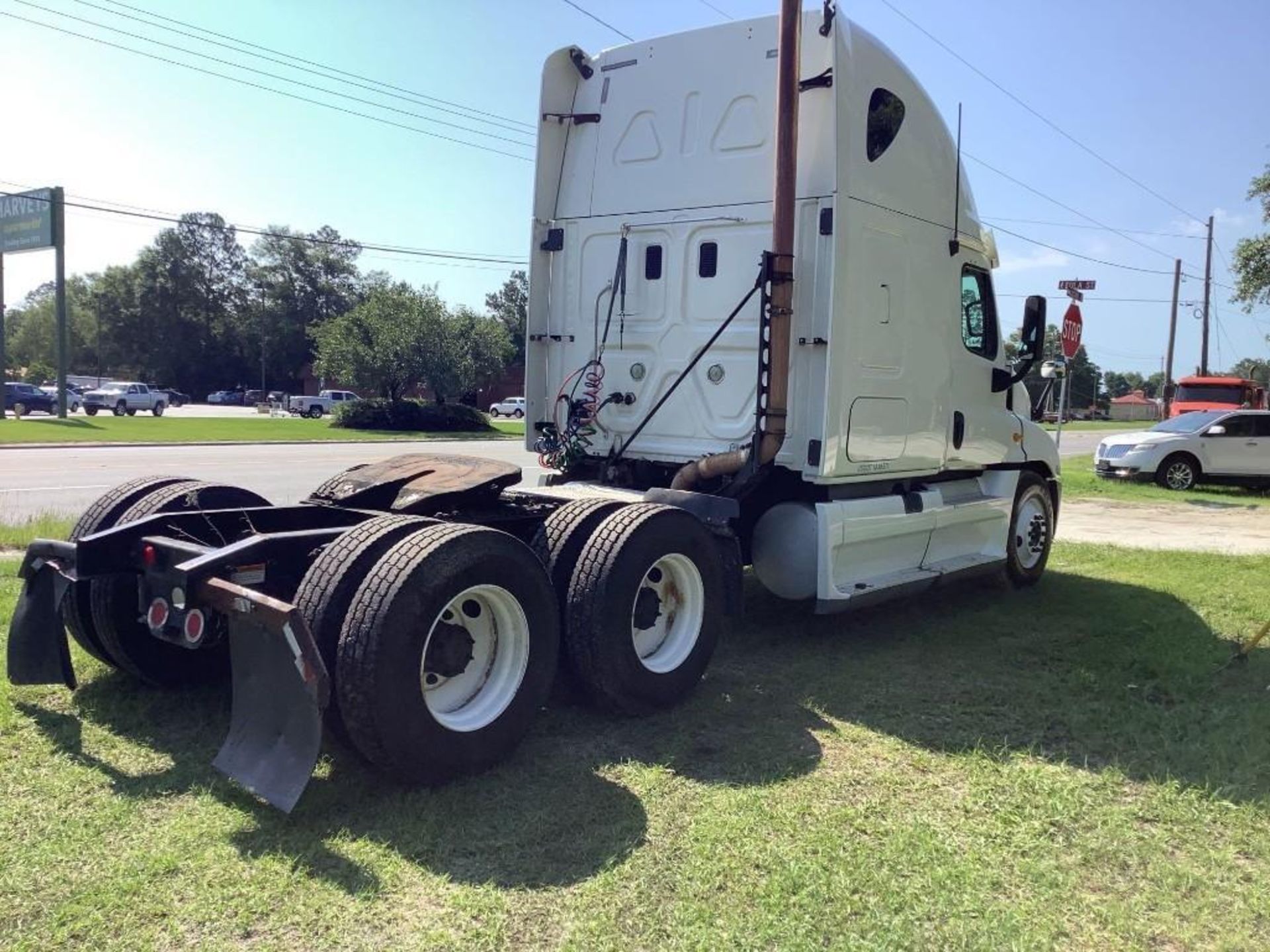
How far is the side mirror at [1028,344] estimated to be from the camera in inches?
305

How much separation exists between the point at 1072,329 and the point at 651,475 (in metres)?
9.89

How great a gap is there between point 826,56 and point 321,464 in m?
17.0

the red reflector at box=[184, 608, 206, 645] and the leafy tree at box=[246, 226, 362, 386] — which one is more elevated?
the leafy tree at box=[246, 226, 362, 386]

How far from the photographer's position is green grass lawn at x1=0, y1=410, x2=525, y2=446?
94.0ft

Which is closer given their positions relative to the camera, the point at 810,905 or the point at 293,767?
the point at 810,905

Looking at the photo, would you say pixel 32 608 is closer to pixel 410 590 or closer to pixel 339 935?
pixel 410 590

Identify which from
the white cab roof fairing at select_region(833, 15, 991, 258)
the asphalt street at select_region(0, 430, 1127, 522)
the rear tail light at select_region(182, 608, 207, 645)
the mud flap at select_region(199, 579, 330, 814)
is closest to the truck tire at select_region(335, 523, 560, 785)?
the mud flap at select_region(199, 579, 330, 814)

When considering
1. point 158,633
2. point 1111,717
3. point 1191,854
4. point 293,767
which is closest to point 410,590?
point 293,767

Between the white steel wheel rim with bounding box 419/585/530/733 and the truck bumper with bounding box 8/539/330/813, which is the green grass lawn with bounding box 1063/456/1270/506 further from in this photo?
the truck bumper with bounding box 8/539/330/813

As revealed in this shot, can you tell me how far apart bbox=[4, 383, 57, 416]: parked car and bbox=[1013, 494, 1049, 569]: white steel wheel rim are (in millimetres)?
48872

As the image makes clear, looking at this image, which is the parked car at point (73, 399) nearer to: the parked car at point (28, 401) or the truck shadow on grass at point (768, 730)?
the parked car at point (28, 401)

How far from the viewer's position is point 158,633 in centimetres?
380

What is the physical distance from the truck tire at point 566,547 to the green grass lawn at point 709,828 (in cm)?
24

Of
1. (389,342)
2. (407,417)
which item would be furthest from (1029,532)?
(389,342)
